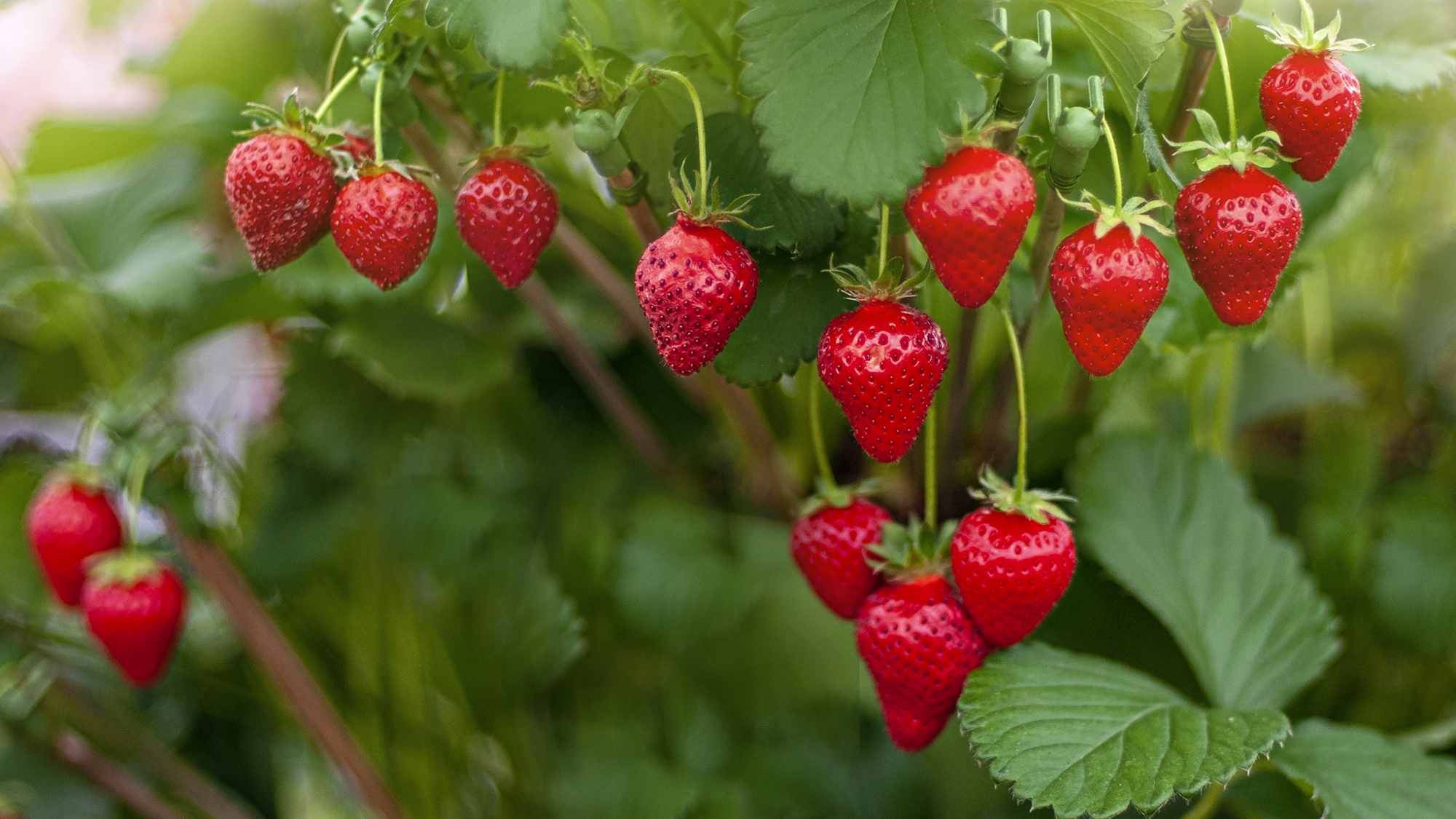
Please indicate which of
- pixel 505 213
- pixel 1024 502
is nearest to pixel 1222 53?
pixel 1024 502

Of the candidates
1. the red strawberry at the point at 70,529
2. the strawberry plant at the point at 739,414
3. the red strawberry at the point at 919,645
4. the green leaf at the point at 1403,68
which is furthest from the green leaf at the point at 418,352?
the green leaf at the point at 1403,68

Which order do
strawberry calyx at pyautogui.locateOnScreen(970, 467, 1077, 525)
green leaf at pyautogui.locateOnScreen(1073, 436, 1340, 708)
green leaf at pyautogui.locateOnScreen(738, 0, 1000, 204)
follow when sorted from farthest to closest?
green leaf at pyautogui.locateOnScreen(1073, 436, 1340, 708) → strawberry calyx at pyautogui.locateOnScreen(970, 467, 1077, 525) → green leaf at pyautogui.locateOnScreen(738, 0, 1000, 204)

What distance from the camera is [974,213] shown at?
390mm

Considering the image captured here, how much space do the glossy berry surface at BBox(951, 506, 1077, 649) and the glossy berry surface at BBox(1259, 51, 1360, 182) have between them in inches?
8.1

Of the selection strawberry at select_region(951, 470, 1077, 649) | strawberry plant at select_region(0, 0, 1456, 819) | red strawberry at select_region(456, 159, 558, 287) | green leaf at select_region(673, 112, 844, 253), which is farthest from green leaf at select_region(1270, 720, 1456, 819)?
red strawberry at select_region(456, 159, 558, 287)

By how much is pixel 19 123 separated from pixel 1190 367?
1576 millimetres

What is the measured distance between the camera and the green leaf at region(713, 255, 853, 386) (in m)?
0.48

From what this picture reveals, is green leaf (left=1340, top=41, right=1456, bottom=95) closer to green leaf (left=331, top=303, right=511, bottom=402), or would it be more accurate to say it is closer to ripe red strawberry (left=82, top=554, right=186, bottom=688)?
green leaf (left=331, top=303, right=511, bottom=402)

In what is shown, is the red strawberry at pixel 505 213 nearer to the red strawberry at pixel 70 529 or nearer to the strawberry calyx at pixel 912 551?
the strawberry calyx at pixel 912 551

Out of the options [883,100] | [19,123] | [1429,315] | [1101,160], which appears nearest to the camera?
[883,100]

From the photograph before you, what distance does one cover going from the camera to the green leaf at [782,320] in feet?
1.57

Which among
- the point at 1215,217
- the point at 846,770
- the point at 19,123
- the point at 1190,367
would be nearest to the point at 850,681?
the point at 846,770

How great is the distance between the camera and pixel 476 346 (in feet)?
2.81

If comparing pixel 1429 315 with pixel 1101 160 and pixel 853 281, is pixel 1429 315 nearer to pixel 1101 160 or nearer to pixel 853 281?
pixel 1101 160
